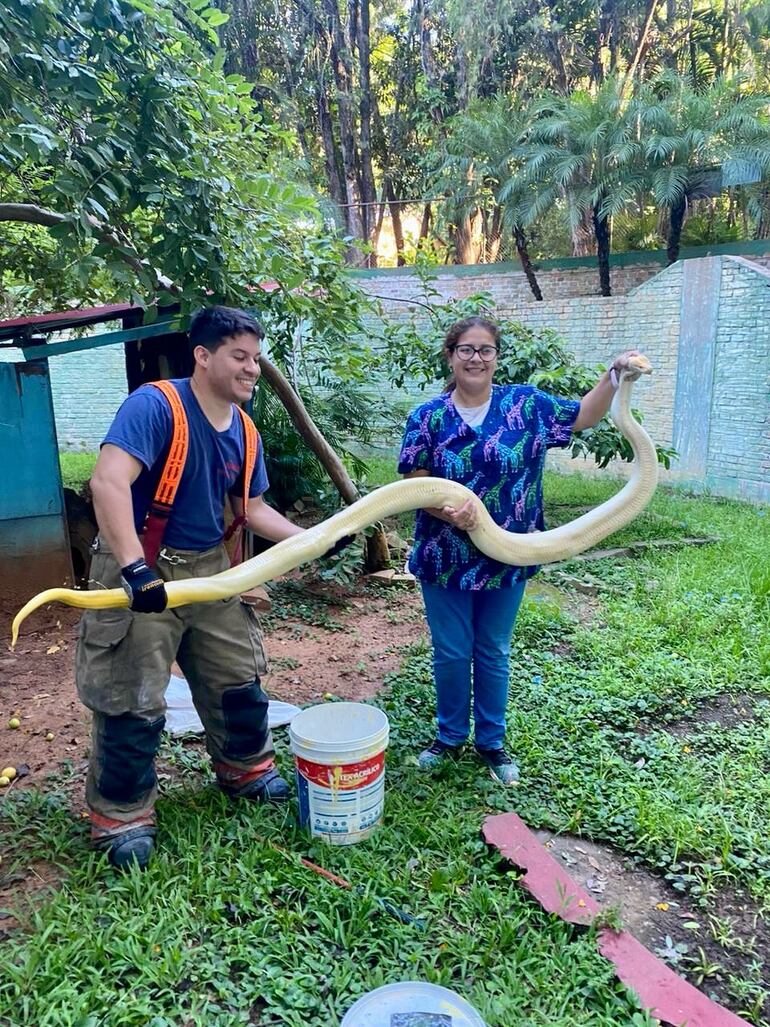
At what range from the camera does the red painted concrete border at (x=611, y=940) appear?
2.06 meters

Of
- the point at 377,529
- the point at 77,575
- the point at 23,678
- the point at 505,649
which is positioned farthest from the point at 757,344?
the point at 23,678

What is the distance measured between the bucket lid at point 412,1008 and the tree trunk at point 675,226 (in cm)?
1123

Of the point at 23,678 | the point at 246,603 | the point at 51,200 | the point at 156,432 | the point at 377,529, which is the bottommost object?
the point at 23,678

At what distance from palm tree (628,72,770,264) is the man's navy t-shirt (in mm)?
10416

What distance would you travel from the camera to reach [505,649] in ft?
10.4

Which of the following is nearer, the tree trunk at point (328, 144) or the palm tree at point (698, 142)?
the palm tree at point (698, 142)

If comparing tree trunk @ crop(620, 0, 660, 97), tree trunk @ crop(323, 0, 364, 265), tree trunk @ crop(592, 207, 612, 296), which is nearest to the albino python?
tree trunk @ crop(592, 207, 612, 296)

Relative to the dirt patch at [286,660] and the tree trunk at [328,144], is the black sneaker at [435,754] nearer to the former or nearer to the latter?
the dirt patch at [286,660]

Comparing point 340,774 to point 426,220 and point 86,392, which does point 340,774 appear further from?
point 426,220

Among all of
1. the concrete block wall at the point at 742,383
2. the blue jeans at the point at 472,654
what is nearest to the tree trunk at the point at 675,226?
the concrete block wall at the point at 742,383

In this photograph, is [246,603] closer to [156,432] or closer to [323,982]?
[156,432]

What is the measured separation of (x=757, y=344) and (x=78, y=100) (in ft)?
26.0

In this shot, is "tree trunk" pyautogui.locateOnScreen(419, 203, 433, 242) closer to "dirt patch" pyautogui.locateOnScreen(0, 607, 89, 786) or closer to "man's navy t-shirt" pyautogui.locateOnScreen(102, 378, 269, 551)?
"dirt patch" pyautogui.locateOnScreen(0, 607, 89, 786)

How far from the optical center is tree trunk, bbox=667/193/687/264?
11.2 m
